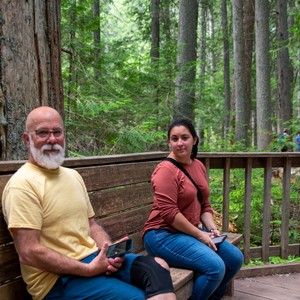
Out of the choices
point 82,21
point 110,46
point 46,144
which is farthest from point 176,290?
point 110,46

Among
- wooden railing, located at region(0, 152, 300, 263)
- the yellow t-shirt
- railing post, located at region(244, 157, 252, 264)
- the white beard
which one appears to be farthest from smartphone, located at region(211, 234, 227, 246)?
the white beard

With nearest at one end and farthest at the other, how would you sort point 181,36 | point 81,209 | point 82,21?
point 81,209, point 82,21, point 181,36

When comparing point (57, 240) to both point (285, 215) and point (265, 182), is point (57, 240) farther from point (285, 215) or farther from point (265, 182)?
point (285, 215)

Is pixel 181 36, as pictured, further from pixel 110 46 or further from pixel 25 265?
pixel 25 265

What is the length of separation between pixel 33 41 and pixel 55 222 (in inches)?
55.0

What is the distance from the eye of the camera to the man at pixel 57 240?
2.09m

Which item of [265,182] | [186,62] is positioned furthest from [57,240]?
[186,62]

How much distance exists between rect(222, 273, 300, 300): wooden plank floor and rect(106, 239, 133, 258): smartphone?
70.0 inches

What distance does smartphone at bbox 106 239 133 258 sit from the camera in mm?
2303

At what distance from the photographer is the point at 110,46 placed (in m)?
11.0

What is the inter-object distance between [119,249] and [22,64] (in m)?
1.45

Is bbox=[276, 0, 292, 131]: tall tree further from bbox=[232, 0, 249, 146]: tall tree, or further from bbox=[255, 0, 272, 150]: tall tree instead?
bbox=[232, 0, 249, 146]: tall tree

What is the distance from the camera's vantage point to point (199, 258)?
115 inches

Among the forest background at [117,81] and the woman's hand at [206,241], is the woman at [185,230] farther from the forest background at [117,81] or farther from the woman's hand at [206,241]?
the forest background at [117,81]
